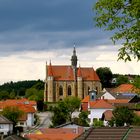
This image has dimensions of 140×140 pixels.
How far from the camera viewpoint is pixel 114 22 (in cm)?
1159

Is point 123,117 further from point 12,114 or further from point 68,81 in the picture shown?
point 68,81

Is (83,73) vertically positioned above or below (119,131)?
above

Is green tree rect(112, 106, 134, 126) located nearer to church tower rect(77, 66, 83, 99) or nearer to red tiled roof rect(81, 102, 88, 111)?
red tiled roof rect(81, 102, 88, 111)

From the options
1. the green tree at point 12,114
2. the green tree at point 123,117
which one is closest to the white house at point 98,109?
the green tree at point 12,114

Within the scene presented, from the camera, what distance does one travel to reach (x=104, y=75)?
13988 cm

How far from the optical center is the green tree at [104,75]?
140 meters

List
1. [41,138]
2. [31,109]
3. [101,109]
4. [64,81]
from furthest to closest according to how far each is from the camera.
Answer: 1. [64,81]
2. [31,109]
3. [101,109]
4. [41,138]

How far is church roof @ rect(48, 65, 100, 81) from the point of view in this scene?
123 metres

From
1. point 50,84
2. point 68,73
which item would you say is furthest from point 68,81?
point 50,84

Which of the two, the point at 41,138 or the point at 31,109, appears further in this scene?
the point at 31,109

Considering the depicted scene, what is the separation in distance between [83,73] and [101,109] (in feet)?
152

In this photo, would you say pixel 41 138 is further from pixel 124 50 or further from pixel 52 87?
pixel 52 87

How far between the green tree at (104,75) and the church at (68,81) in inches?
548

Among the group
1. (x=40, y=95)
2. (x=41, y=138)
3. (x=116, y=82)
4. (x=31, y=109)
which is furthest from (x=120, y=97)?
(x=41, y=138)
